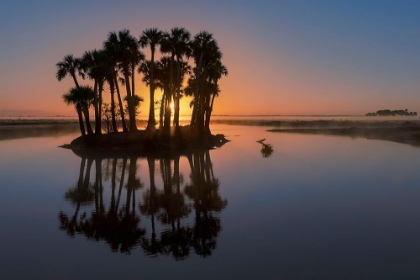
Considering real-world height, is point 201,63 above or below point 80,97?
above

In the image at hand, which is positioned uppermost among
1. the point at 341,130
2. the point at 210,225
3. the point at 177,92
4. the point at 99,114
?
the point at 177,92

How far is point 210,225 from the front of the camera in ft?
48.1

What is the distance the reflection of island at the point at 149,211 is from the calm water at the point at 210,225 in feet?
0.18

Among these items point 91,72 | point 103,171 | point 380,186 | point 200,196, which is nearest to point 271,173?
point 380,186

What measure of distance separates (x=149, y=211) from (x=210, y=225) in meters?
3.38

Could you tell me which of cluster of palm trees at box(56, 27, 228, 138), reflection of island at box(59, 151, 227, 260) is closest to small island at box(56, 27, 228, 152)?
cluster of palm trees at box(56, 27, 228, 138)

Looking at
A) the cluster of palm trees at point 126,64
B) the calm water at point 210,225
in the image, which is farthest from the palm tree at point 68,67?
the calm water at point 210,225

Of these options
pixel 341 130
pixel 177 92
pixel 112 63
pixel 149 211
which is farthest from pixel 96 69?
pixel 341 130

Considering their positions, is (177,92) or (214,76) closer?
(177,92)

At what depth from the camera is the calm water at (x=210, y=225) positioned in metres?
10.6

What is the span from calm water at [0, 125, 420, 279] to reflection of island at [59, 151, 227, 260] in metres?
0.05

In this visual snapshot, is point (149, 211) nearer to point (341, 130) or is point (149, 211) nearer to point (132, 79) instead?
point (132, 79)

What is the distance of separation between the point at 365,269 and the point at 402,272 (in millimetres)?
962

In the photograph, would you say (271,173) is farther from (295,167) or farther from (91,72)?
(91,72)
